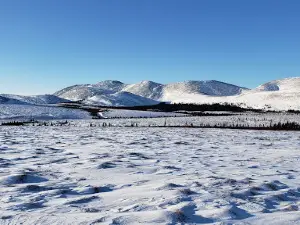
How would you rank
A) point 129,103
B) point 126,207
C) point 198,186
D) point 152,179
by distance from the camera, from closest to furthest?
point 126,207 → point 198,186 → point 152,179 → point 129,103

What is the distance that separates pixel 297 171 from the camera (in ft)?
30.6

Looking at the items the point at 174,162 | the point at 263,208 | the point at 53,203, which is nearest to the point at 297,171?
the point at 174,162

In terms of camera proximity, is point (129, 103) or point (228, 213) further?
point (129, 103)

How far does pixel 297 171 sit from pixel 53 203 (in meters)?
6.65

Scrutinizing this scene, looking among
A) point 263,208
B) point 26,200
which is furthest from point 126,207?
point 263,208

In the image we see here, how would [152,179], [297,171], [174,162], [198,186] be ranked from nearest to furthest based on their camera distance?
[198,186] < [152,179] < [297,171] < [174,162]

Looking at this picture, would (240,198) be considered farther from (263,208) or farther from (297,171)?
(297,171)

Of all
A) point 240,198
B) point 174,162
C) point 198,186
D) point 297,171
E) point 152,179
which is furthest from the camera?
point 174,162

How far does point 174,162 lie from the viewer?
412 inches

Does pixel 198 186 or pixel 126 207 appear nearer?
pixel 126 207

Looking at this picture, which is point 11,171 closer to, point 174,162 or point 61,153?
point 61,153

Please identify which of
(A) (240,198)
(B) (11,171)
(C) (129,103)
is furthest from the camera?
(C) (129,103)

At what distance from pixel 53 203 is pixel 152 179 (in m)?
2.66

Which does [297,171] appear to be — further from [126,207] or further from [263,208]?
[126,207]
